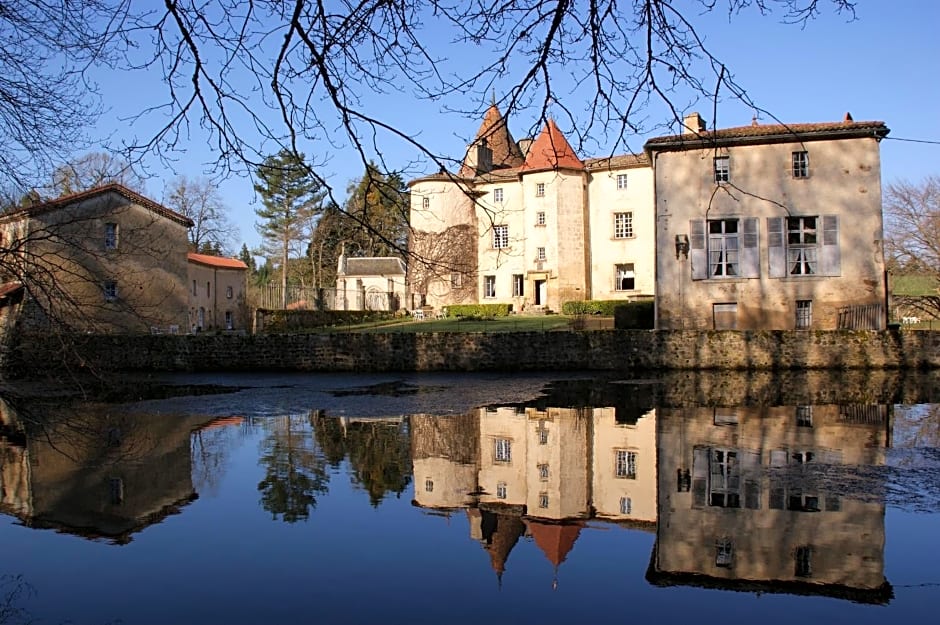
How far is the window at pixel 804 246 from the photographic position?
79.3ft

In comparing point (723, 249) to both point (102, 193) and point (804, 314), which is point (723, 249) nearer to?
point (804, 314)

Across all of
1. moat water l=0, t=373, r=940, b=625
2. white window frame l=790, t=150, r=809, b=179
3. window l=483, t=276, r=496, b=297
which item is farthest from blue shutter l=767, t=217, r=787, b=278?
window l=483, t=276, r=496, b=297

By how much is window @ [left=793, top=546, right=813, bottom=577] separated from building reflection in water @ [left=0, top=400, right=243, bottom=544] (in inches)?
202

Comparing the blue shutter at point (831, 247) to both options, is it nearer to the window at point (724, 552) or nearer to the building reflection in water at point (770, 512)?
the building reflection in water at point (770, 512)

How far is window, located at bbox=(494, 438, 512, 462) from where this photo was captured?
935 cm

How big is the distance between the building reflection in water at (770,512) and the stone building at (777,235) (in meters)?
14.0

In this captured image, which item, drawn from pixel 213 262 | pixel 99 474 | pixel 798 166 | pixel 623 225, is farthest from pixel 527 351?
pixel 213 262

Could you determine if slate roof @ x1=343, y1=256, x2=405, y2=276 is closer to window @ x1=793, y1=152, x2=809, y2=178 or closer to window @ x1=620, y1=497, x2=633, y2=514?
window @ x1=793, y1=152, x2=809, y2=178

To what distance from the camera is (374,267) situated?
156 ft

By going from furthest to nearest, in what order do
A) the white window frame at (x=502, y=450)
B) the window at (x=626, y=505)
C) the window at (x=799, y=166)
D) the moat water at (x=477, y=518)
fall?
1. the window at (x=799, y=166)
2. the white window frame at (x=502, y=450)
3. the window at (x=626, y=505)
4. the moat water at (x=477, y=518)

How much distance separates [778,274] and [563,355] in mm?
7554

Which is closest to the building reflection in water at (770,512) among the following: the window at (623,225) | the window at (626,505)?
the window at (626,505)

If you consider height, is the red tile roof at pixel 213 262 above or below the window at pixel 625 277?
above

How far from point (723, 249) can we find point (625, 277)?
15720 millimetres
